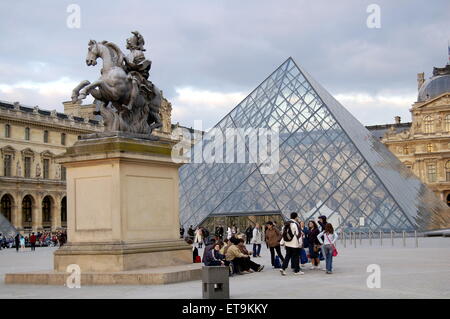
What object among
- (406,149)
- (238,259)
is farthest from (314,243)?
(406,149)

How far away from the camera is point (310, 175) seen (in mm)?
32938

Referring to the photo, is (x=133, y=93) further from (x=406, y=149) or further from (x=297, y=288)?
(x=406, y=149)

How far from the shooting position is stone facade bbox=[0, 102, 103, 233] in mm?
62219

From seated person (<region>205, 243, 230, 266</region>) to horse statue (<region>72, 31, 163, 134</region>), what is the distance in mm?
2563

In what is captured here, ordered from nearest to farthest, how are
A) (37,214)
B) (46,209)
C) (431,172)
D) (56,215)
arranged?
(37,214) < (56,215) < (46,209) < (431,172)

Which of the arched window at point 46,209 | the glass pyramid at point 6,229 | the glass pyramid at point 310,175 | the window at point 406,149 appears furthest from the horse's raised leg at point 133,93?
the window at point 406,149

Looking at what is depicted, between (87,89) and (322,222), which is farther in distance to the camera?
(322,222)

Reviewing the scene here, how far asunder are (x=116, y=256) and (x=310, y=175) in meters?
23.1

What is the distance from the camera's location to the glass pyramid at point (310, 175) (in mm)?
31656

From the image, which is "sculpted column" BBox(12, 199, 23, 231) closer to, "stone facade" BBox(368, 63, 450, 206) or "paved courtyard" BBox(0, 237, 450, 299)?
"stone facade" BBox(368, 63, 450, 206)

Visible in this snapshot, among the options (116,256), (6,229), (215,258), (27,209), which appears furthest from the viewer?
(27,209)

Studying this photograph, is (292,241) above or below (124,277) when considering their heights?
above

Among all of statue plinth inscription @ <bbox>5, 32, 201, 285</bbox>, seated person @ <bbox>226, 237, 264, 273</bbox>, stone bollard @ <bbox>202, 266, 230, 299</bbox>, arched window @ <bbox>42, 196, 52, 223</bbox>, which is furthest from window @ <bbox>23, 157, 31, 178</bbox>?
stone bollard @ <bbox>202, 266, 230, 299</bbox>

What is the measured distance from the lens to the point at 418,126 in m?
75.3
